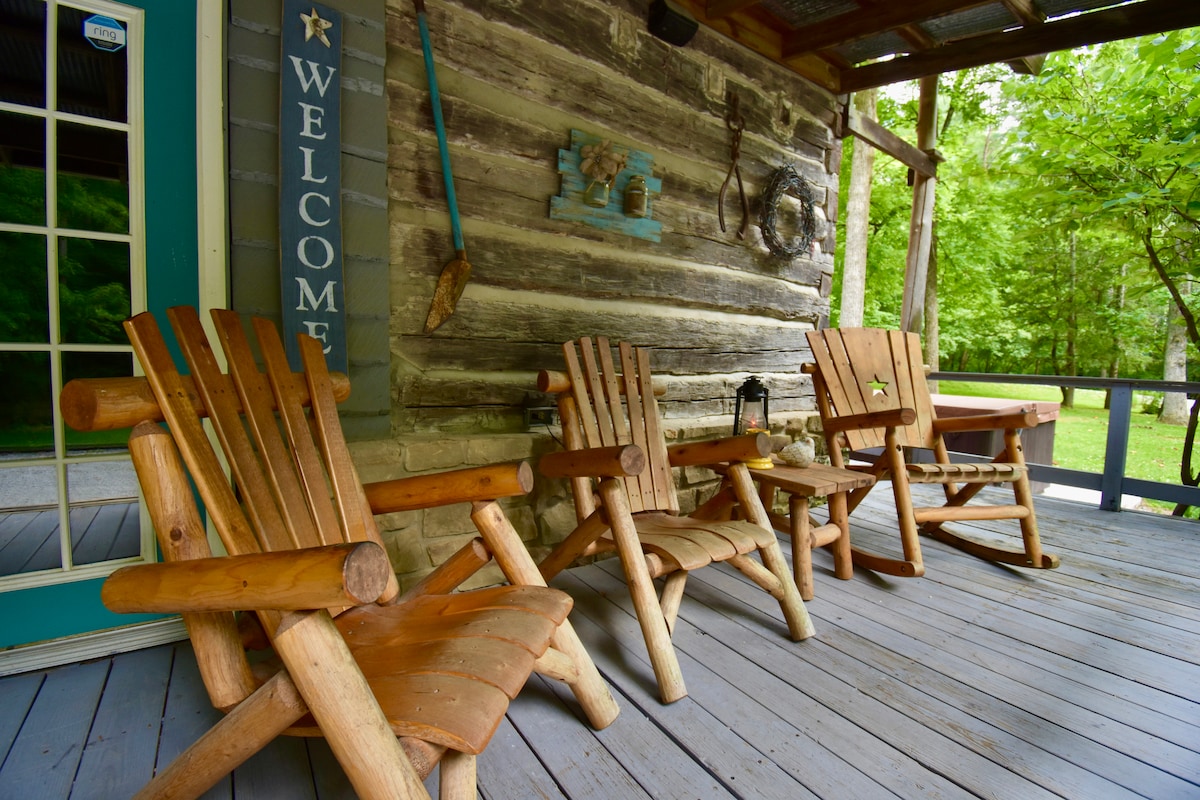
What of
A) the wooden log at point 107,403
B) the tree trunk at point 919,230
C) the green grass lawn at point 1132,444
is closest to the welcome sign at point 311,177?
the wooden log at point 107,403

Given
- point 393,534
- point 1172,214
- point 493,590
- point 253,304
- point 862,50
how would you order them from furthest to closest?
point 1172,214 → point 862,50 → point 393,534 → point 253,304 → point 493,590

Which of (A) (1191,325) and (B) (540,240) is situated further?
(A) (1191,325)

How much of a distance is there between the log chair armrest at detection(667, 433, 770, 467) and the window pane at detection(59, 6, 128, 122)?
1.83m

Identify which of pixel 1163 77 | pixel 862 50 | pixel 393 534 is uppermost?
pixel 1163 77

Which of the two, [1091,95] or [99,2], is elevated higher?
[1091,95]

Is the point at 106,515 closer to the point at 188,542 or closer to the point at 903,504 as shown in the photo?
the point at 188,542

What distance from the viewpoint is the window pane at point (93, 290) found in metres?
1.53

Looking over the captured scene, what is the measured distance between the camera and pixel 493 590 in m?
1.25

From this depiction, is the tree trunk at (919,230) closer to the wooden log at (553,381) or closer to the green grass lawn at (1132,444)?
the green grass lawn at (1132,444)

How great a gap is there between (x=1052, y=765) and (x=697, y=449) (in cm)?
111

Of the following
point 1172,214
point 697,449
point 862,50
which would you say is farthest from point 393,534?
point 1172,214

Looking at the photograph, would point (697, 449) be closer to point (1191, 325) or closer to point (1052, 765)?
point (1052, 765)

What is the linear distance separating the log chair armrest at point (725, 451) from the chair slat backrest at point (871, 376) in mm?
945

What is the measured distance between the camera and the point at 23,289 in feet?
4.91
